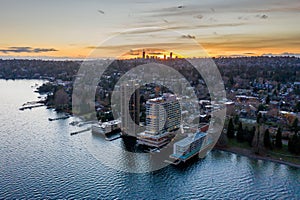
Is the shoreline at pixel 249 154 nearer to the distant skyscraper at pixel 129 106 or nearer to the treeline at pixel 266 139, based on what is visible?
the treeline at pixel 266 139

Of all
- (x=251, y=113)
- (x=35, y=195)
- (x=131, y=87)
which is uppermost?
(x=131, y=87)

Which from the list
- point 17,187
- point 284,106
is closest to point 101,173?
point 17,187

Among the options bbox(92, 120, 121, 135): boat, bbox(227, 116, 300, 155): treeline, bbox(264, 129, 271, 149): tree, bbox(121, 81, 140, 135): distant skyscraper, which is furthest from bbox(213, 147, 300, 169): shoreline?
bbox(92, 120, 121, 135): boat

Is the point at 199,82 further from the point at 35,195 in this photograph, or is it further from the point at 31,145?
the point at 35,195

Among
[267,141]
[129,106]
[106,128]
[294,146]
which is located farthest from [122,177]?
[294,146]

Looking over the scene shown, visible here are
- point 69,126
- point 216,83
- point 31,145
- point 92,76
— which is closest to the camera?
point 31,145

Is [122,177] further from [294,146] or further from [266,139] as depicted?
[294,146]
